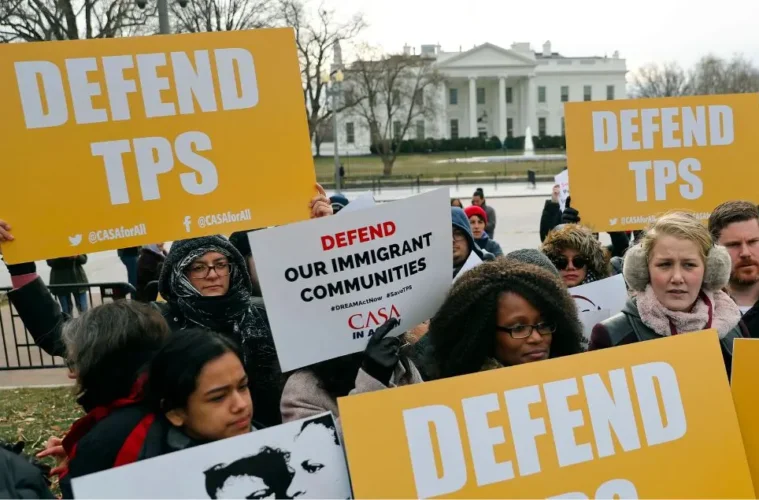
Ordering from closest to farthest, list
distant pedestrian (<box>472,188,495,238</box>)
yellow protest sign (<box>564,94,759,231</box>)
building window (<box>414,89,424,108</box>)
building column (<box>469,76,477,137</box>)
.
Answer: yellow protest sign (<box>564,94,759,231</box>), distant pedestrian (<box>472,188,495,238</box>), building window (<box>414,89,424,108</box>), building column (<box>469,76,477,137</box>)

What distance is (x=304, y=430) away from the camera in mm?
1923

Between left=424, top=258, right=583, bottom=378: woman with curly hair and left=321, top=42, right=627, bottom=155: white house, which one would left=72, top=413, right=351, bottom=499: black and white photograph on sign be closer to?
left=424, top=258, right=583, bottom=378: woman with curly hair

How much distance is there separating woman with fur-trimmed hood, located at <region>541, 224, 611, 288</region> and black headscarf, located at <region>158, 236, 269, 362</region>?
1885 millimetres

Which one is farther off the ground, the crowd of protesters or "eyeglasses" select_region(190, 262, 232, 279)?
"eyeglasses" select_region(190, 262, 232, 279)

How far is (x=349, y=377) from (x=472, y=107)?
286 feet

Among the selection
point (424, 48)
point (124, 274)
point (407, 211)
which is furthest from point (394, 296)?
point (424, 48)

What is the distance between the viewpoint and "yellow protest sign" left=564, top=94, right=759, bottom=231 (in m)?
4.46

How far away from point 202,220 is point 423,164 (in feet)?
184

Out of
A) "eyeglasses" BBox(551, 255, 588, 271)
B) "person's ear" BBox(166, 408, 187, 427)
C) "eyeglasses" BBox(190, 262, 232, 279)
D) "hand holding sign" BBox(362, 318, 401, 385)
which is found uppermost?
"eyeglasses" BBox(190, 262, 232, 279)

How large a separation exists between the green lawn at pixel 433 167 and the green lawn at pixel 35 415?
115 ft

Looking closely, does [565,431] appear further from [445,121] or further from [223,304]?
[445,121]

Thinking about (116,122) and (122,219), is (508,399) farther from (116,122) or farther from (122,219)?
(116,122)

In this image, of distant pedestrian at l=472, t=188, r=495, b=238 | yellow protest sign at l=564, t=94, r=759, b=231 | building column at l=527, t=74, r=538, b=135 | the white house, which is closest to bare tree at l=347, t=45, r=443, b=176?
the white house

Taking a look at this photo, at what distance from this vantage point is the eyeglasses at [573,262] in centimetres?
410
